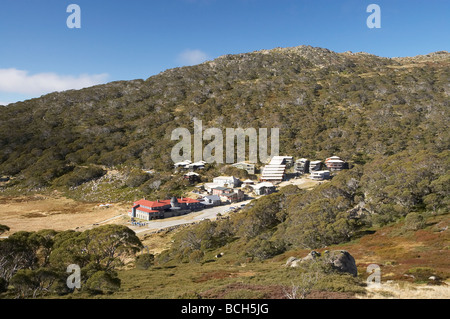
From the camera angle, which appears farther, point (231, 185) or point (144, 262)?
point (231, 185)

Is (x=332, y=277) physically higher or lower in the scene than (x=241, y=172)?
lower

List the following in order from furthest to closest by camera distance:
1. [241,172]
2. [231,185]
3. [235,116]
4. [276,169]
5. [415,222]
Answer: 1. [235,116]
2. [241,172]
3. [276,169]
4. [231,185]
5. [415,222]

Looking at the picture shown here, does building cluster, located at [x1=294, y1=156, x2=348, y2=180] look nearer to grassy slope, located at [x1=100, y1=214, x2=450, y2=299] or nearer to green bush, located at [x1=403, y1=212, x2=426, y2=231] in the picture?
green bush, located at [x1=403, y1=212, x2=426, y2=231]

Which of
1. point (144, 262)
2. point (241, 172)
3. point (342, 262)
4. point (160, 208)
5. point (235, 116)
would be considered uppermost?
point (235, 116)

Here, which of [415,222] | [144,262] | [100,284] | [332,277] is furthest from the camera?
[144,262]

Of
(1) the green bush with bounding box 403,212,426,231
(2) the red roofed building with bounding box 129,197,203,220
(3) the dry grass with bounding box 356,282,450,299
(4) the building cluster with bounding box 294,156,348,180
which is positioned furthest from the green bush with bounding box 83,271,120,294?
(4) the building cluster with bounding box 294,156,348,180

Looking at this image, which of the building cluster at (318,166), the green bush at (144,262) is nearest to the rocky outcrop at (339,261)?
the green bush at (144,262)

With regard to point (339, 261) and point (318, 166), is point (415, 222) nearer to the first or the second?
point (339, 261)

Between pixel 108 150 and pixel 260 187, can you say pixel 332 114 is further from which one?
pixel 108 150

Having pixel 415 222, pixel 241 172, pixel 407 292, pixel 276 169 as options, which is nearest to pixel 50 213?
pixel 241 172

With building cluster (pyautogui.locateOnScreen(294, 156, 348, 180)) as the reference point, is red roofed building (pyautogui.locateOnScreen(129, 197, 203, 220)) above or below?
below
